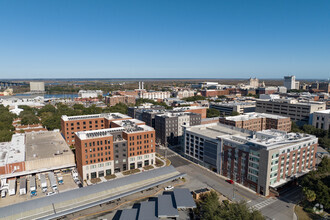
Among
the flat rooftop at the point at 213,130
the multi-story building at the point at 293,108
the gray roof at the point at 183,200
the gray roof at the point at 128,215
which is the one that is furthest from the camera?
the multi-story building at the point at 293,108

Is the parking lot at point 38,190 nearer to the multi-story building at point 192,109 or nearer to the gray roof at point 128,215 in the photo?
the gray roof at point 128,215

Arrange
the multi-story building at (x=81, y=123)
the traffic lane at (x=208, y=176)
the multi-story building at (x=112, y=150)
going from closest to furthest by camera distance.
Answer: the traffic lane at (x=208, y=176)
the multi-story building at (x=112, y=150)
the multi-story building at (x=81, y=123)

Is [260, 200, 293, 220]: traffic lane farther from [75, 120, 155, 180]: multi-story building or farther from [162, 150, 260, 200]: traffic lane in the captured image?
[75, 120, 155, 180]: multi-story building

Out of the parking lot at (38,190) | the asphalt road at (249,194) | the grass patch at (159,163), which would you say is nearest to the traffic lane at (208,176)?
the asphalt road at (249,194)

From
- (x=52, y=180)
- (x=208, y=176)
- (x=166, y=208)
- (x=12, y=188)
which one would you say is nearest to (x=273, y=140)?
(x=208, y=176)

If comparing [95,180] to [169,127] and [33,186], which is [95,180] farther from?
[169,127]

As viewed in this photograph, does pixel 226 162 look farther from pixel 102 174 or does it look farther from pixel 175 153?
pixel 102 174

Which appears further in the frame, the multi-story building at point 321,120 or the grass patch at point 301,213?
the multi-story building at point 321,120
